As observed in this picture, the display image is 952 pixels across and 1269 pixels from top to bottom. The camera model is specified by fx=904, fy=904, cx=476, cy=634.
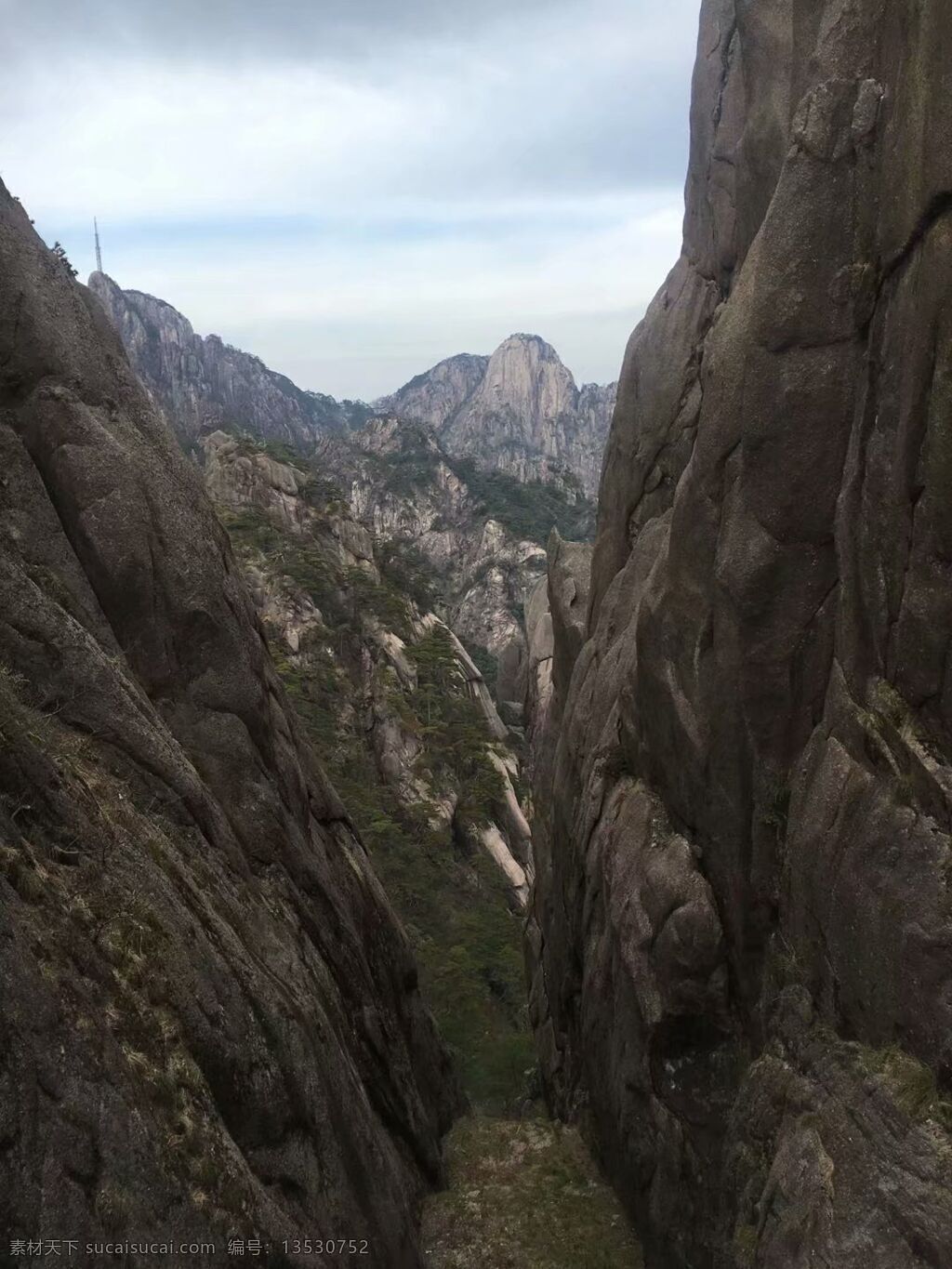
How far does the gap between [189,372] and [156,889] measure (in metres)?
167

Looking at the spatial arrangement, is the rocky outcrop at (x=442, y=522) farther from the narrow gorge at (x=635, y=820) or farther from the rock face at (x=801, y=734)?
the rock face at (x=801, y=734)

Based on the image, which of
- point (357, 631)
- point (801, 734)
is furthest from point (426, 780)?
point (801, 734)

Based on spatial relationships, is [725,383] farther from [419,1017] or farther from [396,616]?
[396,616]

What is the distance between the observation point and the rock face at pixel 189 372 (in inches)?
5846

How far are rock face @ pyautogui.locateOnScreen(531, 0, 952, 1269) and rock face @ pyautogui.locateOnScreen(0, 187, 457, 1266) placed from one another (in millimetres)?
4643

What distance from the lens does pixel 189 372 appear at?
161875mm

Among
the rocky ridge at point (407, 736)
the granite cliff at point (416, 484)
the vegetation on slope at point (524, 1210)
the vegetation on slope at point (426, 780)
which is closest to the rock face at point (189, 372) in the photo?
the granite cliff at point (416, 484)

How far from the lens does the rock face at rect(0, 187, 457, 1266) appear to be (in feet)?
22.9

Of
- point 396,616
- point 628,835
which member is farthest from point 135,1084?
point 396,616

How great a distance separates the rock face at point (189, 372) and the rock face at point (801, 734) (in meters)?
123

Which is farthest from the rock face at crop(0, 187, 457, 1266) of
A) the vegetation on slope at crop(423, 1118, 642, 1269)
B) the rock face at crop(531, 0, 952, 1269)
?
the rock face at crop(531, 0, 952, 1269)

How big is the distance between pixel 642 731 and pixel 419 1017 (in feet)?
26.7

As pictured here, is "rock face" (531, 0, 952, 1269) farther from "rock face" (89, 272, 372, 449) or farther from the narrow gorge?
"rock face" (89, 272, 372, 449)

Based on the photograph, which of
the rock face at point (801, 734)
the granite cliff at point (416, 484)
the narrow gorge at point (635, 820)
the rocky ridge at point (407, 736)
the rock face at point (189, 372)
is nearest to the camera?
the narrow gorge at point (635, 820)
